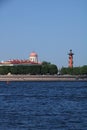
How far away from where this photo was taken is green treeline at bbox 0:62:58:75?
14050 centimetres

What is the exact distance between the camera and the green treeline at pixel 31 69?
140 metres

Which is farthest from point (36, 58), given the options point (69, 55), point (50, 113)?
point (50, 113)

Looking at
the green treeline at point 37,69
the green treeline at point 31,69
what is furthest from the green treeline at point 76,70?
the green treeline at point 31,69

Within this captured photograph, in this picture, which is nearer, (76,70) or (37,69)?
(76,70)

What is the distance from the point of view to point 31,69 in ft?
461

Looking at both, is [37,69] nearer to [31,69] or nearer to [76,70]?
[31,69]

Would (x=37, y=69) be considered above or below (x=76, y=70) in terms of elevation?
above

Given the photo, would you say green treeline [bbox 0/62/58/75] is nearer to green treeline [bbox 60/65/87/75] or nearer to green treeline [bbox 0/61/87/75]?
green treeline [bbox 0/61/87/75]

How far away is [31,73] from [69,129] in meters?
121

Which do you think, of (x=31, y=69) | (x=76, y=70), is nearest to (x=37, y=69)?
(x=31, y=69)

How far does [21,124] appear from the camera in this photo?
21.9 meters

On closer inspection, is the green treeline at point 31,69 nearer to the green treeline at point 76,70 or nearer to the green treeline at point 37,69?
the green treeline at point 37,69

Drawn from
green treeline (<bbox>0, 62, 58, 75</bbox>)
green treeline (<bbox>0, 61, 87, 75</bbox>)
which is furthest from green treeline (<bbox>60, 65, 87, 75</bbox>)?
green treeline (<bbox>0, 62, 58, 75</bbox>)

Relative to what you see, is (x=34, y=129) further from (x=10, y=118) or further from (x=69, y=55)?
(x=69, y=55)
